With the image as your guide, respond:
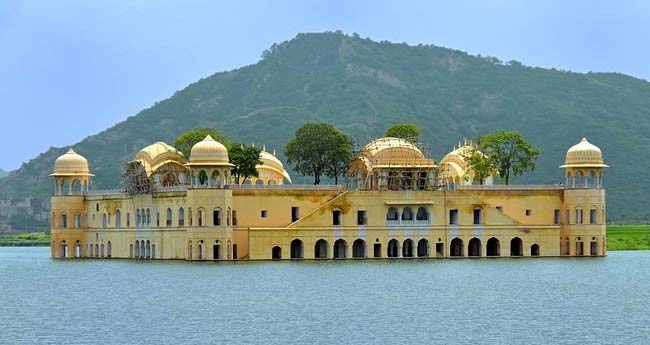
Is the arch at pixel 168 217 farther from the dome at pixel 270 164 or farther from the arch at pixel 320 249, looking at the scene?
the dome at pixel 270 164

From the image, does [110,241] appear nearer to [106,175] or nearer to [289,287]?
[289,287]

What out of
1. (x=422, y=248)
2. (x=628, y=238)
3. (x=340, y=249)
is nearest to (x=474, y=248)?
(x=422, y=248)

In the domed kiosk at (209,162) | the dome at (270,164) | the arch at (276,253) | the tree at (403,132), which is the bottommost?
the arch at (276,253)

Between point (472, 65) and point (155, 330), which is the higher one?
point (472, 65)

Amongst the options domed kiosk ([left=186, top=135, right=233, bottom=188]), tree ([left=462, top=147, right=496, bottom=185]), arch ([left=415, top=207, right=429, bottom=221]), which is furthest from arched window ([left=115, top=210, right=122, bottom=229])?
tree ([left=462, top=147, right=496, bottom=185])

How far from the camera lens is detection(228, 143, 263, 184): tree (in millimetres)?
102312

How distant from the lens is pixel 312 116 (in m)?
162

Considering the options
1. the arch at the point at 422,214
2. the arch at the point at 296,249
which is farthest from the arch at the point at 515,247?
the arch at the point at 296,249

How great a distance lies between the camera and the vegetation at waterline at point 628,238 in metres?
115

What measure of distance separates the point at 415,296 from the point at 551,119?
9907 cm

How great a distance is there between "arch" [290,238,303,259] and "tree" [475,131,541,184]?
54.3ft

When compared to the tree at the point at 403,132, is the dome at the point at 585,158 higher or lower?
lower

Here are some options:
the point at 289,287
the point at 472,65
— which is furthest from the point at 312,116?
the point at 289,287

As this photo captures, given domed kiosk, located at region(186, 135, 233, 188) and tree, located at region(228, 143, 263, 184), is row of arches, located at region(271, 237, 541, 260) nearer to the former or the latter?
domed kiosk, located at region(186, 135, 233, 188)
